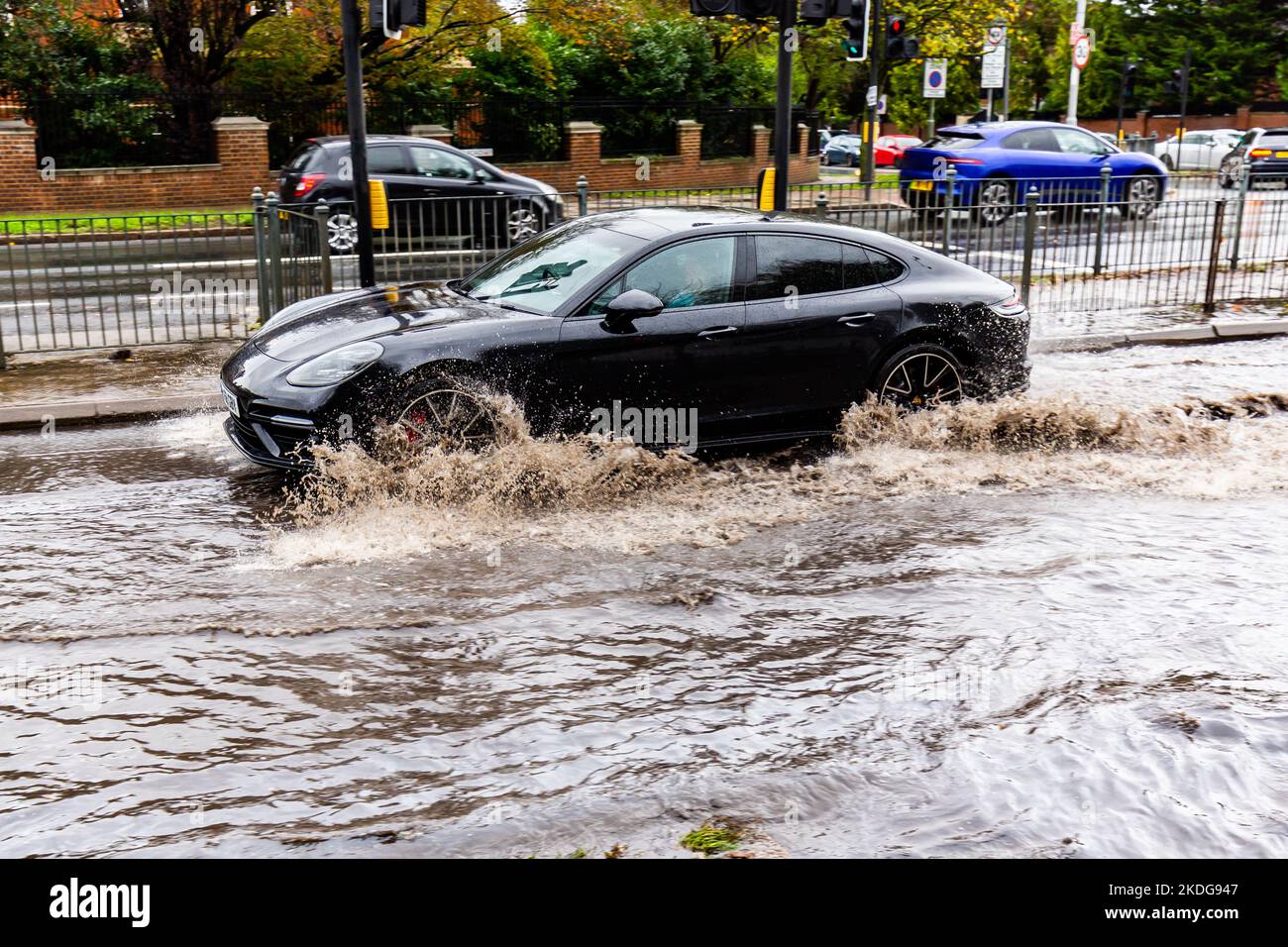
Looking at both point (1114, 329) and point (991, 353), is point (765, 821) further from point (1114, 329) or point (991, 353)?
point (1114, 329)

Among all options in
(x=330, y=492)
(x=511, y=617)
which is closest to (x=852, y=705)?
(x=511, y=617)

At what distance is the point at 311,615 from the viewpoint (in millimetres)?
5781

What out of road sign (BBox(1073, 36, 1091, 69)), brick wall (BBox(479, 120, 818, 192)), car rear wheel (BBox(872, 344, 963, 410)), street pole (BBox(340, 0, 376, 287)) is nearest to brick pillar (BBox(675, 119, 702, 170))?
brick wall (BBox(479, 120, 818, 192))

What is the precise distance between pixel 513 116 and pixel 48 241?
18816 millimetres

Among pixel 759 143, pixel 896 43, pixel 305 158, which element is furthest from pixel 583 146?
pixel 305 158

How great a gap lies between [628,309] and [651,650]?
240 centimetres

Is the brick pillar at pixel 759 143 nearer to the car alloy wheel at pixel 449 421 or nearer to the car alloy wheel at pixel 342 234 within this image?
the car alloy wheel at pixel 342 234

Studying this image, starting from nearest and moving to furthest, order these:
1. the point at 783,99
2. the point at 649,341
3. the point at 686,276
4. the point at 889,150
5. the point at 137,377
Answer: the point at 649,341 < the point at 686,276 < the point at 137,377 < the point at 783,99 < the point at 889,150

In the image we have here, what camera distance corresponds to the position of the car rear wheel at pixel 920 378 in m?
8.30

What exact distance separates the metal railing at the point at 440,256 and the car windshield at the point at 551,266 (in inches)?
56.1

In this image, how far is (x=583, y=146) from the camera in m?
29.8

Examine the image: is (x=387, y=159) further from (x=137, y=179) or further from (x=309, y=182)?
(x=137, y=179)

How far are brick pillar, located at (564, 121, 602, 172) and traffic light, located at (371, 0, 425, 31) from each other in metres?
19.2

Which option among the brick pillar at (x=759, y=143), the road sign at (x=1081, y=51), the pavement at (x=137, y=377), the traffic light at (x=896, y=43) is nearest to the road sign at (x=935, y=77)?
the brick pillar at (x=759, y=143)
